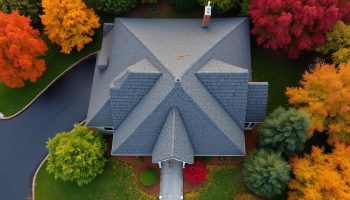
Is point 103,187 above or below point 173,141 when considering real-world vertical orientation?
below

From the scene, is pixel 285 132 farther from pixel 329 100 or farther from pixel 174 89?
pixel 174 89

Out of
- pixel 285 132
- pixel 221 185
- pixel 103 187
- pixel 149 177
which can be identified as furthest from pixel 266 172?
pixel 103 187

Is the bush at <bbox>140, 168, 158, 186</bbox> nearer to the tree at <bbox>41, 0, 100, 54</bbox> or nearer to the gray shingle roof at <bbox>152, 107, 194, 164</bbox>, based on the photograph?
the gray shingle roof at <bbox>152, 107, 194, 164</bbox>

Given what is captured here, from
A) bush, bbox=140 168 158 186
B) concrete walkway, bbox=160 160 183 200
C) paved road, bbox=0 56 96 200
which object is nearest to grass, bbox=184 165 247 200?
concrete walkway, bbox=160 160 183 200

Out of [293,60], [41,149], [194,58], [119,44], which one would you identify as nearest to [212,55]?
[194,58]

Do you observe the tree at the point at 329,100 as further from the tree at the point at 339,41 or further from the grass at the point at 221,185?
the grass at the point at 221,185

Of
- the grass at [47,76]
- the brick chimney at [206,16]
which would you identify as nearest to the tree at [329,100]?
the brick chimney at [206,16]

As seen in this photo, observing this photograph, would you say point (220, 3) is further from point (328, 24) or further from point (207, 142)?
point (207, 142)
